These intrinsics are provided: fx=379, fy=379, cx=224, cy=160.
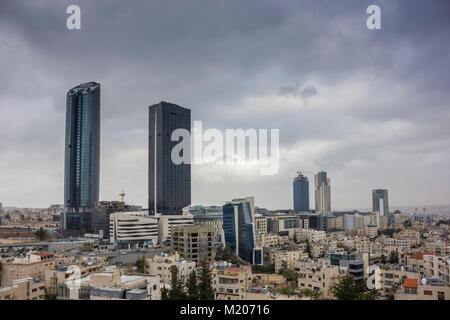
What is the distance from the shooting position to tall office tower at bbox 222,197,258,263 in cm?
1237

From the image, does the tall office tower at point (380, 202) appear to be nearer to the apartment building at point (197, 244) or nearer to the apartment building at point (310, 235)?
the apartment building at point (310, 235)

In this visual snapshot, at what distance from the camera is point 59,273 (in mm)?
6102

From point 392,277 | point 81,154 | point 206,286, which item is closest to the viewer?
point 206,286

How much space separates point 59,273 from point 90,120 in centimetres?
2091

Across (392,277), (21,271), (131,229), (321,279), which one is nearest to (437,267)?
(392,277)

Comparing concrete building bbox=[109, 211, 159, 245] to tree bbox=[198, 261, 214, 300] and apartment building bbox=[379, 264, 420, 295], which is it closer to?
apartment building bbox=[379, 264, 420, 295]

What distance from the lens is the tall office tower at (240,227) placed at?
487 inches

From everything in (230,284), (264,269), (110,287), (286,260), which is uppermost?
(110,287)

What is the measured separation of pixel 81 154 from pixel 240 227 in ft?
53.2

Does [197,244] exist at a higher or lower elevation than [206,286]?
lower

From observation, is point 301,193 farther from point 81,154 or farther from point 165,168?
point 81,154

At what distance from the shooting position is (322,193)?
24.2 m

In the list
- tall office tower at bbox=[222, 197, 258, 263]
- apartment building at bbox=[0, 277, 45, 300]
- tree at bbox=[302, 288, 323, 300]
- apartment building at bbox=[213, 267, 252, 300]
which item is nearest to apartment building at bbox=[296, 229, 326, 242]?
tall office tower at bbox=[222, 197, 258, 263]

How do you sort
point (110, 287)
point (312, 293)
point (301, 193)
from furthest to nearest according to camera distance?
point (301, 193), point (312, 293), point (110, 287)
